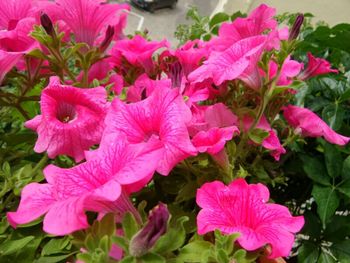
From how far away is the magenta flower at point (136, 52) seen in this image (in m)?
0.57

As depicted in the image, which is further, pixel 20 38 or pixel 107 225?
pixel 20 38

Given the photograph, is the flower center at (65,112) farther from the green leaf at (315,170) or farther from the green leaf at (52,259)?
the green leaf at (315,170)

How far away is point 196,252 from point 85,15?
12.7 inches

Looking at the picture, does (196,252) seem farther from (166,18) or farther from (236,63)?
(166,18)

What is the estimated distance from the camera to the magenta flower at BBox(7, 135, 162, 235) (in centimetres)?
31

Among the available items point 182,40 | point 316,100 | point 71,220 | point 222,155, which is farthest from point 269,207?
point 182,40

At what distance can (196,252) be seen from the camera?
364 millimetres

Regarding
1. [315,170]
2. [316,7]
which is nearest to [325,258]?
[315,170]

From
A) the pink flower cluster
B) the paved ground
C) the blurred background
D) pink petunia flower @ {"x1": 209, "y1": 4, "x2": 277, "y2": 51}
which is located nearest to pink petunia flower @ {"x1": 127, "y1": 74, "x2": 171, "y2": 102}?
the pink flower cluster

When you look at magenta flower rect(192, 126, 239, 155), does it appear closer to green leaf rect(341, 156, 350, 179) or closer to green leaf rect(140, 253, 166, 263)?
green leaf rect(140, 253, 166, 263)

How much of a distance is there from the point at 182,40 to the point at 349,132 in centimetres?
42

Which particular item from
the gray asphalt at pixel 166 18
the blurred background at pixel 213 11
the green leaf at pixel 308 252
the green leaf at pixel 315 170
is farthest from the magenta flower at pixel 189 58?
the gray asphalt at pixel 166 18

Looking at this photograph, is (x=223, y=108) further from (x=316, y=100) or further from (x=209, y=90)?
(x=316, y=100)

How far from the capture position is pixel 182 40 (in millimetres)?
970
